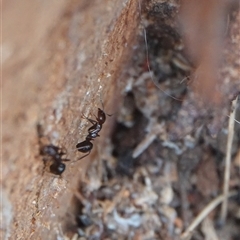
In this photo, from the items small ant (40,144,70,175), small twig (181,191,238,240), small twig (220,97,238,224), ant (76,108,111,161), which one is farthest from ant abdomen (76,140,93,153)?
small twig (181,191,238,240)

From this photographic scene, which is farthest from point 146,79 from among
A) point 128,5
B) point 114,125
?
point 128,5

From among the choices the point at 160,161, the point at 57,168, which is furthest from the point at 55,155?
the point at 160,161

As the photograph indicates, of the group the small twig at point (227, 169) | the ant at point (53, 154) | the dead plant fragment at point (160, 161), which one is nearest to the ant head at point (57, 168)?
the ant at point (53, 154)

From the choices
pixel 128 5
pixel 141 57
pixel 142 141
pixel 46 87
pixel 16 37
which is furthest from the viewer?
pixel 142 141

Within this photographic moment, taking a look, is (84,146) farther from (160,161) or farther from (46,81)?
(160,161)

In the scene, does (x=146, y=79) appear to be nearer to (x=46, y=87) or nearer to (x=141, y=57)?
(x=141, y=57)

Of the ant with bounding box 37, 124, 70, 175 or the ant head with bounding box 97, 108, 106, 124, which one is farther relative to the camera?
the ant head with bounding box 97, 108, 106, 124

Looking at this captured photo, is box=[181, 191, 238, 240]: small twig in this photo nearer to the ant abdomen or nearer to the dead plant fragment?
the dead plant fragment

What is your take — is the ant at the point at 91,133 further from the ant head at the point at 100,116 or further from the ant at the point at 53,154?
the ant at the point at 53,154
